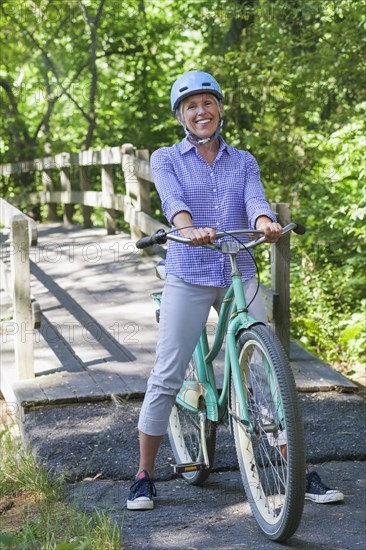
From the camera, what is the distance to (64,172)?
46.0 ft

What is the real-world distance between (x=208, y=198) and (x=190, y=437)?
1259mm

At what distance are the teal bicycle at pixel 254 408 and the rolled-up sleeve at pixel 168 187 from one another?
4.8 inches

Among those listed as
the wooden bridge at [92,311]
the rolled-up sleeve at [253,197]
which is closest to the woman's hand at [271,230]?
the rolled-up sleeve at [253,197]

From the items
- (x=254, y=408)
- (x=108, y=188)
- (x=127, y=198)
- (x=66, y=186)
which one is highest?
(x=66, y=186)

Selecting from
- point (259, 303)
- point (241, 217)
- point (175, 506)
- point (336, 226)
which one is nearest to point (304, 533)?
point (175, 506)

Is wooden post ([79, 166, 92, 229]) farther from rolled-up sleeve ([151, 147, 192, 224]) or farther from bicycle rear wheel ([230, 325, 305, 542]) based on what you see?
bicycle rear wheel ([230, 325, 305, 542])

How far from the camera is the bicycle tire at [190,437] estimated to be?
4020mm

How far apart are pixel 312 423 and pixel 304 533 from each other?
1573 mm

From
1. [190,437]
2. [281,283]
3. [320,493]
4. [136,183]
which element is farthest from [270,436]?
[136,183]

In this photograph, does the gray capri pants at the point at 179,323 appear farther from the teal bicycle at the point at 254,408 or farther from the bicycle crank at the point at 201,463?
the bicycle crank at the point at 201,463

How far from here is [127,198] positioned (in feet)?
33.5

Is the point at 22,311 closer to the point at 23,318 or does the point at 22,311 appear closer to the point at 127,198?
the point at 23,318

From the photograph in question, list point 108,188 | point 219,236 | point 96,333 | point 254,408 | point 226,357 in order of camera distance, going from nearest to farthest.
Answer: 1. point 219,236
2. point 254,408
3. point 226,357
4. point 96,333
5. point 108,188

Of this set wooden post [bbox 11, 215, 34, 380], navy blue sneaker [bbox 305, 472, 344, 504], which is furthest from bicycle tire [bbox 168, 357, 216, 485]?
wooden post [bbox 11, 215, 34, 380]
